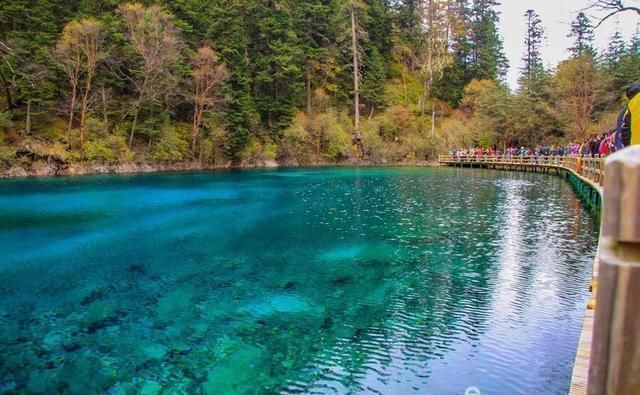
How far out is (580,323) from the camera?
7109 millimetres

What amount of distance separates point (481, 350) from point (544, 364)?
0.78m

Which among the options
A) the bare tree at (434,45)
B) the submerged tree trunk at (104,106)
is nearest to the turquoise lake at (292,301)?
the submerged tree trunk at (104,106)

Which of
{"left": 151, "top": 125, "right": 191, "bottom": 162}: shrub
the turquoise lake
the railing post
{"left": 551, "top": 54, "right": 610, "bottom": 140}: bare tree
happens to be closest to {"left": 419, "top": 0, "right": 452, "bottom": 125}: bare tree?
{"left": 551, "top": 54, "right": 610, "bottom": 140}: bare tree

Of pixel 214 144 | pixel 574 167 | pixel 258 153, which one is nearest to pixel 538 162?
pixel 574 167

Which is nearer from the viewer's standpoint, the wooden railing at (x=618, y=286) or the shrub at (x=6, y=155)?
the wooden railing at (x=618, y=286)

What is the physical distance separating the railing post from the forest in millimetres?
26228

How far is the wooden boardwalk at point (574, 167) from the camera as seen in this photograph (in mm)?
3636

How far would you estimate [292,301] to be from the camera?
27.1 ft

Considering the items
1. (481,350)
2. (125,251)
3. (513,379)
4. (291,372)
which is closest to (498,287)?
(481,350)

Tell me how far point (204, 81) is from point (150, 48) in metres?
5.39

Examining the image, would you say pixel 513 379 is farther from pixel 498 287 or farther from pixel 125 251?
pixel 125 251

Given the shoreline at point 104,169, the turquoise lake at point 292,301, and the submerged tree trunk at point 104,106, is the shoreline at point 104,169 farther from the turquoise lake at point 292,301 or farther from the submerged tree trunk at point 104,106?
the turquoise lake at point 292,301

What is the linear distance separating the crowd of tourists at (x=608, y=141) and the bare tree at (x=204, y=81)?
26138mm

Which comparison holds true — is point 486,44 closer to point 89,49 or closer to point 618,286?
point 89,49
